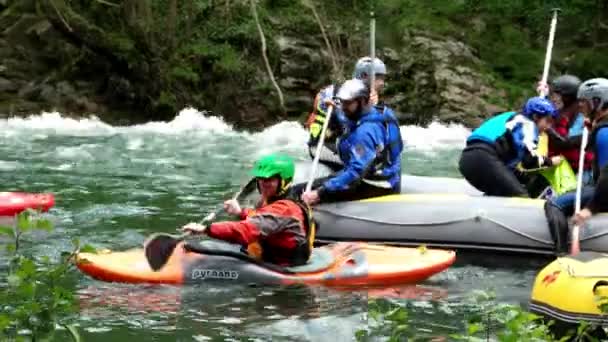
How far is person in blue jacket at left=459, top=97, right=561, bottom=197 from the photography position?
6.59 m

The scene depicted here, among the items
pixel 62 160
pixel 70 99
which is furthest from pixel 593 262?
pixel 70 99

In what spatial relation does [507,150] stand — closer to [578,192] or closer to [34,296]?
[578,192]

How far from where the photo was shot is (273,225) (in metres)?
5.45

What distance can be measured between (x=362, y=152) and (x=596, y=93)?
1.54m

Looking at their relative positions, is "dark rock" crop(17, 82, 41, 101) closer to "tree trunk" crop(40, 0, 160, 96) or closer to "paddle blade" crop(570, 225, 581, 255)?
"tree trunk" crop(40, 0, 160, 96)

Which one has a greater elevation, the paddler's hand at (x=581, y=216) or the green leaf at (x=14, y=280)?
the green leaf at (x=14, y=280)

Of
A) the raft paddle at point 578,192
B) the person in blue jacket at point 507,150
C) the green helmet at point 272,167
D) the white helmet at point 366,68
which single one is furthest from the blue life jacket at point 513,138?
the green helmet at point 272,167

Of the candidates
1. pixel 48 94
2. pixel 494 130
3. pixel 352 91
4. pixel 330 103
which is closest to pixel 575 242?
pixel 494 130

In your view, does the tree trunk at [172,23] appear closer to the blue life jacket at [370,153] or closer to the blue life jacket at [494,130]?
the blue life jacket at [370,153]

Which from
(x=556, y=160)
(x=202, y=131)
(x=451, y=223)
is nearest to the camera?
(x=451, y=223)

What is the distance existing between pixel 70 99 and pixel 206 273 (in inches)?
448

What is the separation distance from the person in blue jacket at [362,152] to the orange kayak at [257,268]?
28.4 inches

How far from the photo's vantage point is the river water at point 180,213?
4.97 metres

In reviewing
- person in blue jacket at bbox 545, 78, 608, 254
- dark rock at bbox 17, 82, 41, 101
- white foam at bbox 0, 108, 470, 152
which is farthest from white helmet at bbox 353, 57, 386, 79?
dark rock at bbox 17, 82, 41, 101
